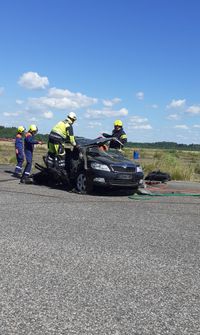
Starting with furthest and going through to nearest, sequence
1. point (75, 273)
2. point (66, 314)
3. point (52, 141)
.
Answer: point (52, 141), point (75, 273), point (66, 314)

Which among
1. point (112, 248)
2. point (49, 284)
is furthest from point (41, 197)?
point (49, 284)

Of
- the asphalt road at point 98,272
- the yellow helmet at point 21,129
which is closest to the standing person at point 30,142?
the yellow helmet at point 21,129

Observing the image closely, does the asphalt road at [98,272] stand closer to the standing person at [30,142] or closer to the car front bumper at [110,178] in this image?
the car front bumper at [110,178]

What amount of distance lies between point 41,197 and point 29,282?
21.7 ft

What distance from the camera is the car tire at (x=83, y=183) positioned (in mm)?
12102

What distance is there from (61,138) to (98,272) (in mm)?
8571

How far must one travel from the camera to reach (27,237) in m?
6.66

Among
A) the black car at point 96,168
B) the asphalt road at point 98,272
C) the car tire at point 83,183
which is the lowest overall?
the asphalt road at point 98,272

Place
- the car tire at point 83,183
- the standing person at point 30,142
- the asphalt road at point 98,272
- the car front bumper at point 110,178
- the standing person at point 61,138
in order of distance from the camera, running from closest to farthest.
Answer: the asphalt road at point 98,272, the car front bumper at point 110,178, the car tire at point 83,183, the standing person at point 61,138, the standing person at point 30,142

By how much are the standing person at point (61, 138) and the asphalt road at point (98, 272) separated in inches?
154

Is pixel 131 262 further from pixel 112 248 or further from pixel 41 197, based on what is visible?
pixel 41 197

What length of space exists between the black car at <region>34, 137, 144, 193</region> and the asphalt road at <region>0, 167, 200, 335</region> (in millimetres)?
2501

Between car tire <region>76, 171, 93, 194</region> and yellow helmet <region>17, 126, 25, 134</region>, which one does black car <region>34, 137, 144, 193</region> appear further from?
yellow helmet <region>17, 126, 25, 134</region>

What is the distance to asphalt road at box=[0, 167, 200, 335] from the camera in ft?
12.3
